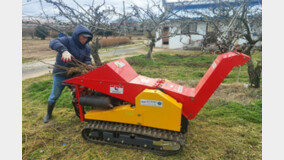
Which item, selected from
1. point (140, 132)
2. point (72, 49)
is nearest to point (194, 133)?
point (140, 132)

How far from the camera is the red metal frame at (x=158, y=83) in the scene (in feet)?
9.00

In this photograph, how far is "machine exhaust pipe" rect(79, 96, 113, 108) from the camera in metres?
3.11

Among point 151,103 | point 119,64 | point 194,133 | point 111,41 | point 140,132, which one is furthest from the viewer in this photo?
point 111,41

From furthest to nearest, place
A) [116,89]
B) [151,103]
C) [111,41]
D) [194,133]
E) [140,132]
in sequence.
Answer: [111,41]
[194,133]
[116,89]
[140,132]
[151,103]

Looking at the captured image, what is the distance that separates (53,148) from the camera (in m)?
3.28

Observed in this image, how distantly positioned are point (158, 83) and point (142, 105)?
0.51 meters

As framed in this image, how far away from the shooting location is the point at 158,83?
310 cm

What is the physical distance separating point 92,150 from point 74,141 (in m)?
0.52

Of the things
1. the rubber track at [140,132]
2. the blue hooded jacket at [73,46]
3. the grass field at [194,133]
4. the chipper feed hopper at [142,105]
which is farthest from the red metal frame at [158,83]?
the grass field at [194,133]

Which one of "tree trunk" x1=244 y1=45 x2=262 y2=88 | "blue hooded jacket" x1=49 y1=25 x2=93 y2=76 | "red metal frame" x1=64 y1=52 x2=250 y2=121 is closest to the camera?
"red metal frame" x1=64 y1=52 x2=250 y2=121

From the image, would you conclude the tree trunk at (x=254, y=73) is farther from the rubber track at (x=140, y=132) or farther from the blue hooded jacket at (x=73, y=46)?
the blue hooded jacket at (x=73, y=46)

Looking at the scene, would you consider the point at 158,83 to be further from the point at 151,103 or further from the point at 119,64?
the point at 119,64

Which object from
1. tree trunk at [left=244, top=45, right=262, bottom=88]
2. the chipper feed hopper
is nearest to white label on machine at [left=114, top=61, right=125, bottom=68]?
the chipper feed hopper

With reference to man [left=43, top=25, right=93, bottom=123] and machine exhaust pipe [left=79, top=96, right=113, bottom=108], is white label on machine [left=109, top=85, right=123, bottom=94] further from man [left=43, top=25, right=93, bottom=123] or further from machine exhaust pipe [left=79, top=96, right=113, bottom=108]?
man [left=43, top=25, right=93, bottom=123]
